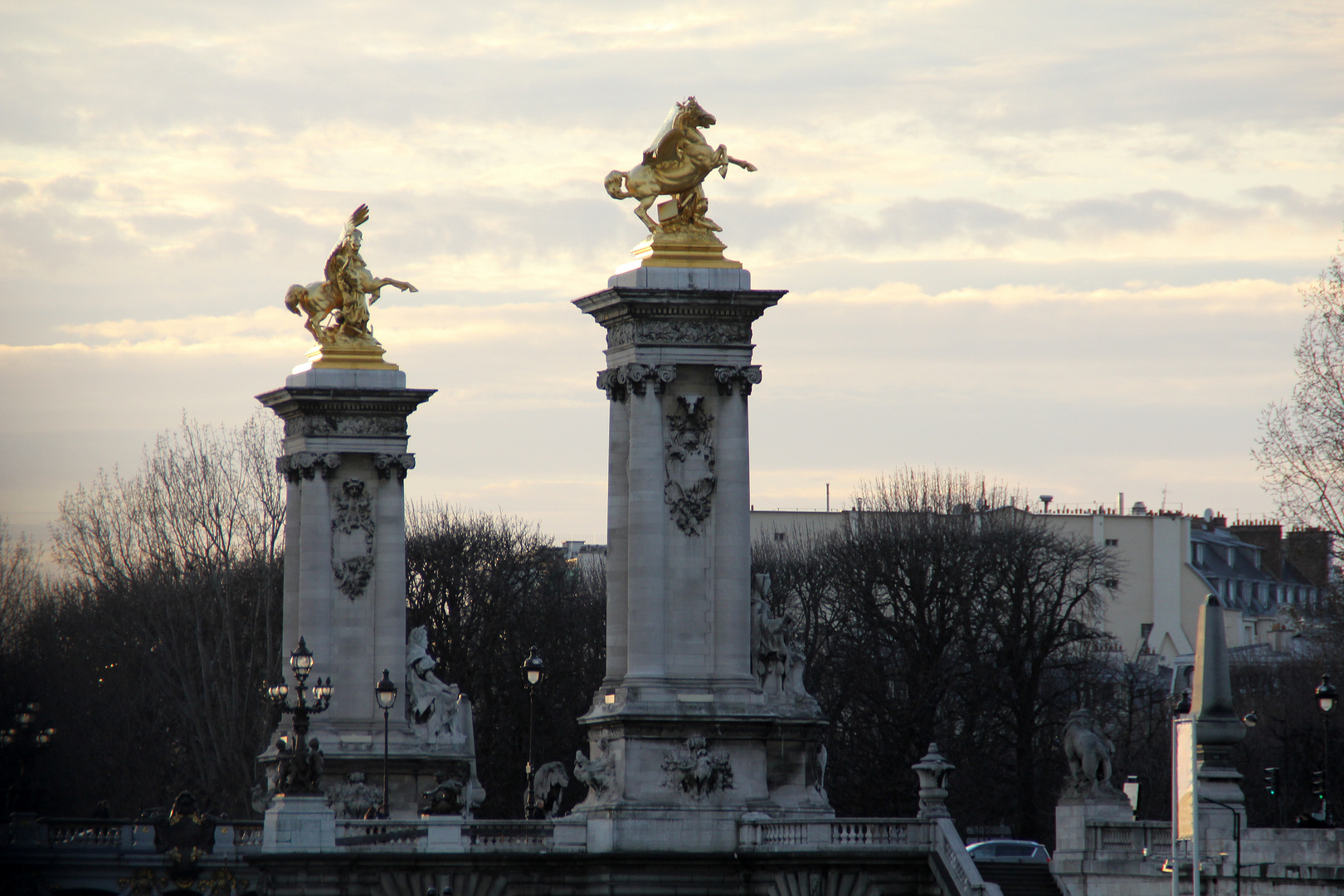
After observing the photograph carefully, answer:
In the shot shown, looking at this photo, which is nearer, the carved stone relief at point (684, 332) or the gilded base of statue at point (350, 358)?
the carved stone relief at point (684, 332)

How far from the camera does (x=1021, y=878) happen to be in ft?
139

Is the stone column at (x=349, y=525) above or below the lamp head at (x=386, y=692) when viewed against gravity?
above

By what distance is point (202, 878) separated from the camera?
44.2m

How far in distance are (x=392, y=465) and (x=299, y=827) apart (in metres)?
13.9

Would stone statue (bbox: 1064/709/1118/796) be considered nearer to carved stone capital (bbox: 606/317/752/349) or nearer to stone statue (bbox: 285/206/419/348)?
carved stone capital (bbox: 606/317/752/349)

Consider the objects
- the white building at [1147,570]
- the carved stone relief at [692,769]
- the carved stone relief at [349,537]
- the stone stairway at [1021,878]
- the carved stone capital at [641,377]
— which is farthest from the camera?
the white building at [1147,570]

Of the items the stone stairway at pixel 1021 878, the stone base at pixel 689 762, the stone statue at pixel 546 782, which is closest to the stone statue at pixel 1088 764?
the stone stairway at pixel 1021 878

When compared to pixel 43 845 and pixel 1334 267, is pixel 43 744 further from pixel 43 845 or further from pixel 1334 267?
pixel 1334 267

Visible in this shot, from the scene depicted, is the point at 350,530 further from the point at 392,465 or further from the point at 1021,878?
the point at 1021,878

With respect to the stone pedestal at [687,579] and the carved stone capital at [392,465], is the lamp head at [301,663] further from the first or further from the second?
the carved stone capital at [392,465]

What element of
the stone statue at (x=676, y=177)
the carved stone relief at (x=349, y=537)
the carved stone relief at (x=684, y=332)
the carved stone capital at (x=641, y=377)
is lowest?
the carved stone relief at (x=349, y=537)

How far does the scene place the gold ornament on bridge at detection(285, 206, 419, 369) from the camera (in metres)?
57.4

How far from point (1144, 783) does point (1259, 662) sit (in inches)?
675

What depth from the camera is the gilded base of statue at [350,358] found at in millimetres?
57188
